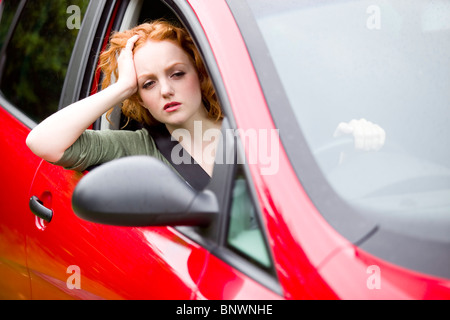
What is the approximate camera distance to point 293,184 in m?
1.34

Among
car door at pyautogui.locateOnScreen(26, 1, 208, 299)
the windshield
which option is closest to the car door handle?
car door at pyautogui.locateOnScreen(26, 1, 208, 299)

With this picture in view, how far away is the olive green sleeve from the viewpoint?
75.8 inches

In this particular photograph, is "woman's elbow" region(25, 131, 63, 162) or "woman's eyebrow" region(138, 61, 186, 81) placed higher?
"woman's eyebrow" region(138, 61, 186, 81)

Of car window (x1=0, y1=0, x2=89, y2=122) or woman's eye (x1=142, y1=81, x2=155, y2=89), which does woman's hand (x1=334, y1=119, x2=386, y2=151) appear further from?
car window (x1=0, y1=0, x2=89, y2=122)

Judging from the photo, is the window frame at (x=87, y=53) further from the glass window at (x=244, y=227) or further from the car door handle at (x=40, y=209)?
the glass window at (x=244, y=227)

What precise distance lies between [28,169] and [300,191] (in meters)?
1.21

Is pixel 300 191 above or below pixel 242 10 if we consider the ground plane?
below

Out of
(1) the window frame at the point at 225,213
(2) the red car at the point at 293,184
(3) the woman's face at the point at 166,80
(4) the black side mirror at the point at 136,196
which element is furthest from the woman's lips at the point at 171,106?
(4) the black side mirror at the point at 136,196

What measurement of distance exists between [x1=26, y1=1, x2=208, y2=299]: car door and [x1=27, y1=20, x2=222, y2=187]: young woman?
3.9 inches

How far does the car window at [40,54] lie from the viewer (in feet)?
7.67
